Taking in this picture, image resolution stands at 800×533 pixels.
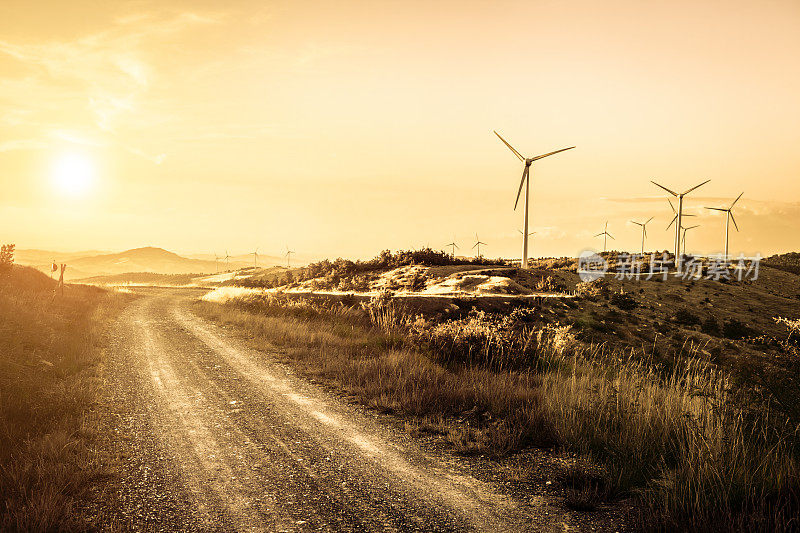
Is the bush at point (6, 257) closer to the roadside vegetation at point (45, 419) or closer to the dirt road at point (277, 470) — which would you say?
the roadside vegetation at point (45, 419)

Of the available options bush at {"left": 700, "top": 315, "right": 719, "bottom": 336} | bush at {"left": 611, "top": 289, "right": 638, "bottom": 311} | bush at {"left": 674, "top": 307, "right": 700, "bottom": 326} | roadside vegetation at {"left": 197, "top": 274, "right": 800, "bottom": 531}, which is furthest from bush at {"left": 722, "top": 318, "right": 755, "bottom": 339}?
roadside vegetation at {"left": 197, "top": 274, "right": 800, "bottom": 531}

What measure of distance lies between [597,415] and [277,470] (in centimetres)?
557

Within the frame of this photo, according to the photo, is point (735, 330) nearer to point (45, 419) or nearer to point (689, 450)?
point (689, 450)

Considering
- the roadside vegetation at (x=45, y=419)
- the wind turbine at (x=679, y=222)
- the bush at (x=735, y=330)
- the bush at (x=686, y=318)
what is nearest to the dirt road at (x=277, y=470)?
the roadside vegetation at (x=45, y=419)

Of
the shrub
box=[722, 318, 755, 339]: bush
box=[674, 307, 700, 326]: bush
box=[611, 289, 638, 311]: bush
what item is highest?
the shrub

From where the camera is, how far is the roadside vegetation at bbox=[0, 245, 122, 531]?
18.1 ft

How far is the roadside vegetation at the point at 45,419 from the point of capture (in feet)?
18.1

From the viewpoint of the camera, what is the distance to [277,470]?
6805 millimetres

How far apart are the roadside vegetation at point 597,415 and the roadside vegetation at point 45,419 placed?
551cm

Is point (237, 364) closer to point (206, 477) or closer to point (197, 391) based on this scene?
point (197, 391)

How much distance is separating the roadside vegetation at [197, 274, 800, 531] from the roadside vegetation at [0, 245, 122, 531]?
18.1ft

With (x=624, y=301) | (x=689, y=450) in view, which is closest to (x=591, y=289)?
(x=624, y=301)

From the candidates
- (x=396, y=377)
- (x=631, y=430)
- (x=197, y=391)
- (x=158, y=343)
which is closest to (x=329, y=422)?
(x=396, y=377)

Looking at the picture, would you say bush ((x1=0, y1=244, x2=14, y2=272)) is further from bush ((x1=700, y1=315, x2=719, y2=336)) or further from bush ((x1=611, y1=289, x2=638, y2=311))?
bush ((x1=700, y1=315, x2=719, y2=336))
